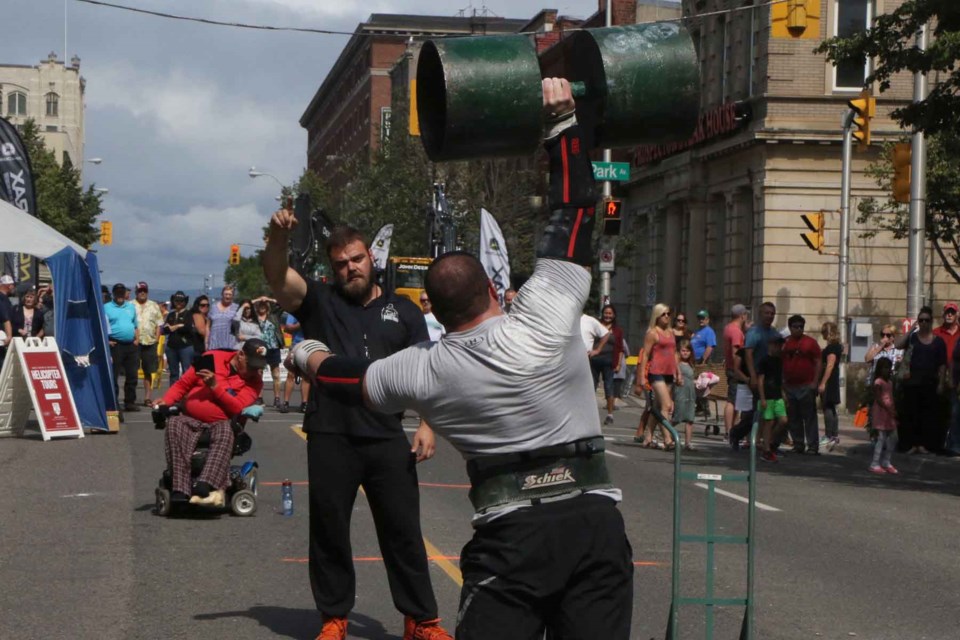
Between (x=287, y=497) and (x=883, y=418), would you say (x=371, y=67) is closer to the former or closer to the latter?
(x=883, y=418)

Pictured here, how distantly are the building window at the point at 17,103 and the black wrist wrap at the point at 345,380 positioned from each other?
148 meters

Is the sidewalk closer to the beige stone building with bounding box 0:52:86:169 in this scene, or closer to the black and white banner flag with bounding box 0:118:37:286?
the black and white banner flag with bounding box 0:118:37:286

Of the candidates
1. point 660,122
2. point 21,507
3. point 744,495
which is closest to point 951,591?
point 744,495

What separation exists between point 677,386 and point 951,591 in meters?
10.7

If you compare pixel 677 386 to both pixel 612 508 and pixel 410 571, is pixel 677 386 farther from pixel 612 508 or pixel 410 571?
pixel 612 508

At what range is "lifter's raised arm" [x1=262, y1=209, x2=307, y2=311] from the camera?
6113mm

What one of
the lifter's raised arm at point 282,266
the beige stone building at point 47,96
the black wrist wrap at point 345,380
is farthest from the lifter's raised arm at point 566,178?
the beige stone building at point 47,96

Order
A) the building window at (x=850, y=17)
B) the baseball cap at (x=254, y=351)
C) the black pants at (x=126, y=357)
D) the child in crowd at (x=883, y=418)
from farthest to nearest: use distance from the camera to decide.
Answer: the building window at (x=850, y=17)
the black pants at (x=126, y=357)
the child in crowd at (x=883, y=418)
the baseball cap at (x=254, y=351)

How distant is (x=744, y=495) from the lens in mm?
14031

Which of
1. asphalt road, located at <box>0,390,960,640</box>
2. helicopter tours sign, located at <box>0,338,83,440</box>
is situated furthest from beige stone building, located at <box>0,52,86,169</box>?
asphalt road, located at <box>0,390,960,640</box>

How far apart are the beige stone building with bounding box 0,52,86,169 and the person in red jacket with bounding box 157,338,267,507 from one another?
13827cm

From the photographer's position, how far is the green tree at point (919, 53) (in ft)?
53.8

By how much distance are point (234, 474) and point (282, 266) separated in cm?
560

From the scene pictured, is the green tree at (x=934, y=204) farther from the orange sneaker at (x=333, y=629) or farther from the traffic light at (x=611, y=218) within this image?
the orange sneaker at (x=333, y=629)
